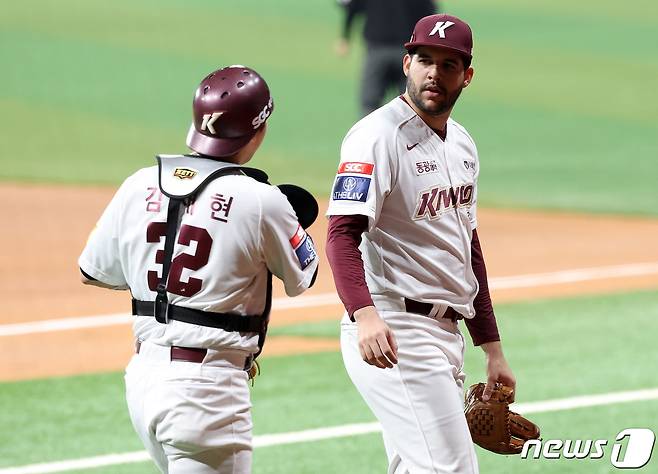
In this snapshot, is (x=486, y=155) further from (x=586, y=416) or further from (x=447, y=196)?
(x=447, y=196)

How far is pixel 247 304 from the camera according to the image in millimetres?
4688

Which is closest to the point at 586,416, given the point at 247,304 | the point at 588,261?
the point at 247,304

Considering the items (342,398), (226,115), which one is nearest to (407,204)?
(226,115)

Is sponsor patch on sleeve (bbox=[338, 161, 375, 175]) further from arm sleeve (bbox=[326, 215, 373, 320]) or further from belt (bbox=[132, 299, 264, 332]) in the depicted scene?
belt (bbox=[132, 299, 264, 332])

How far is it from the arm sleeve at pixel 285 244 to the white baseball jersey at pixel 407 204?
0.31 m

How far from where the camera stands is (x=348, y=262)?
193 inches

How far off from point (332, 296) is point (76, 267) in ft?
8.68

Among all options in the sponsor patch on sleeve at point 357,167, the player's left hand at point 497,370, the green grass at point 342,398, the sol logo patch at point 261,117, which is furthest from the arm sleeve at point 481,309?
the green grass at point 342,398

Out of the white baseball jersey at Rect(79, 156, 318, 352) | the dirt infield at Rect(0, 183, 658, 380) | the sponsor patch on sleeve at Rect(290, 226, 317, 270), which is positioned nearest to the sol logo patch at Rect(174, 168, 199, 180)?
the white baseball jersey at Rect(79, 156, 318, 352)

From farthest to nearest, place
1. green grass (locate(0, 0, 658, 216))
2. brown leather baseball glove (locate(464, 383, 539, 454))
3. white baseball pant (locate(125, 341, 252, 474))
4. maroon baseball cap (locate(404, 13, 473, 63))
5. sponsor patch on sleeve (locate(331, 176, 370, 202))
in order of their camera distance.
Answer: green grass (locate(0, 0, 658, 216))
brown leather baseball glove (locate(464, 383, 539, 454))
maroon baseball cap (locate(404, 13, 473, 63))
sponsor patch on sleeve (locate(331, 176, 370, 202))
white baseball pant (locate(125, 341, 252, 474))

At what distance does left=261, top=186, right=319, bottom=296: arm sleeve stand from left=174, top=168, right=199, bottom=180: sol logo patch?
0.25 m

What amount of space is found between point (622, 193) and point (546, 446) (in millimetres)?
9815

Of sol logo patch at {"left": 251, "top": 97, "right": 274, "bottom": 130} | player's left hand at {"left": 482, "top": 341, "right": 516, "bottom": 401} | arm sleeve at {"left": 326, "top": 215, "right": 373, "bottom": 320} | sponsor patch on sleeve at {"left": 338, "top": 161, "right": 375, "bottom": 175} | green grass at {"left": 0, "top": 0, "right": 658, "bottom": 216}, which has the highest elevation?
sol logo patch at {"left": 251, "top": 97, "right": 274, "bottom": 130}

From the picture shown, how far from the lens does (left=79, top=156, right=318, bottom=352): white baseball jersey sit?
458 cm
